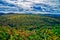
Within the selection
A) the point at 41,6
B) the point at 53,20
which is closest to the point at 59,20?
the point at 53,20

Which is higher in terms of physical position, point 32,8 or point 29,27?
point 32,8

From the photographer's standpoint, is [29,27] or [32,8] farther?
[32,8]

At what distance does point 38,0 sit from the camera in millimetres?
4438

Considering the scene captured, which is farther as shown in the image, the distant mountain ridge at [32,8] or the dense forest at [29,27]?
the distant mountain ridge at [32,8]

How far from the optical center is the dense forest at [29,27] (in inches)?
166

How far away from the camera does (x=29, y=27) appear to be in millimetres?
4297

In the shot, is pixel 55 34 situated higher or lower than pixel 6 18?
lower

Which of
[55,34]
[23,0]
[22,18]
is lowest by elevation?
[55,34]

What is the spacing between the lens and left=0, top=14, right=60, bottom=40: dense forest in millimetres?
4227

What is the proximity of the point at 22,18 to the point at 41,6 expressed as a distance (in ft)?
1.27

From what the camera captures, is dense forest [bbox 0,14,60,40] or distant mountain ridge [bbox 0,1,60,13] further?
distant mountain ridge [bbox 0,1,60,13]

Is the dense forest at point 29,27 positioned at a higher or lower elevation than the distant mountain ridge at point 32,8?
lower

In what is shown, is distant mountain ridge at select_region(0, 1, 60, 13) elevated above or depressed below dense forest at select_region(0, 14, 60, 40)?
above

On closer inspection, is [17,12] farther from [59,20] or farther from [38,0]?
[59,20]
